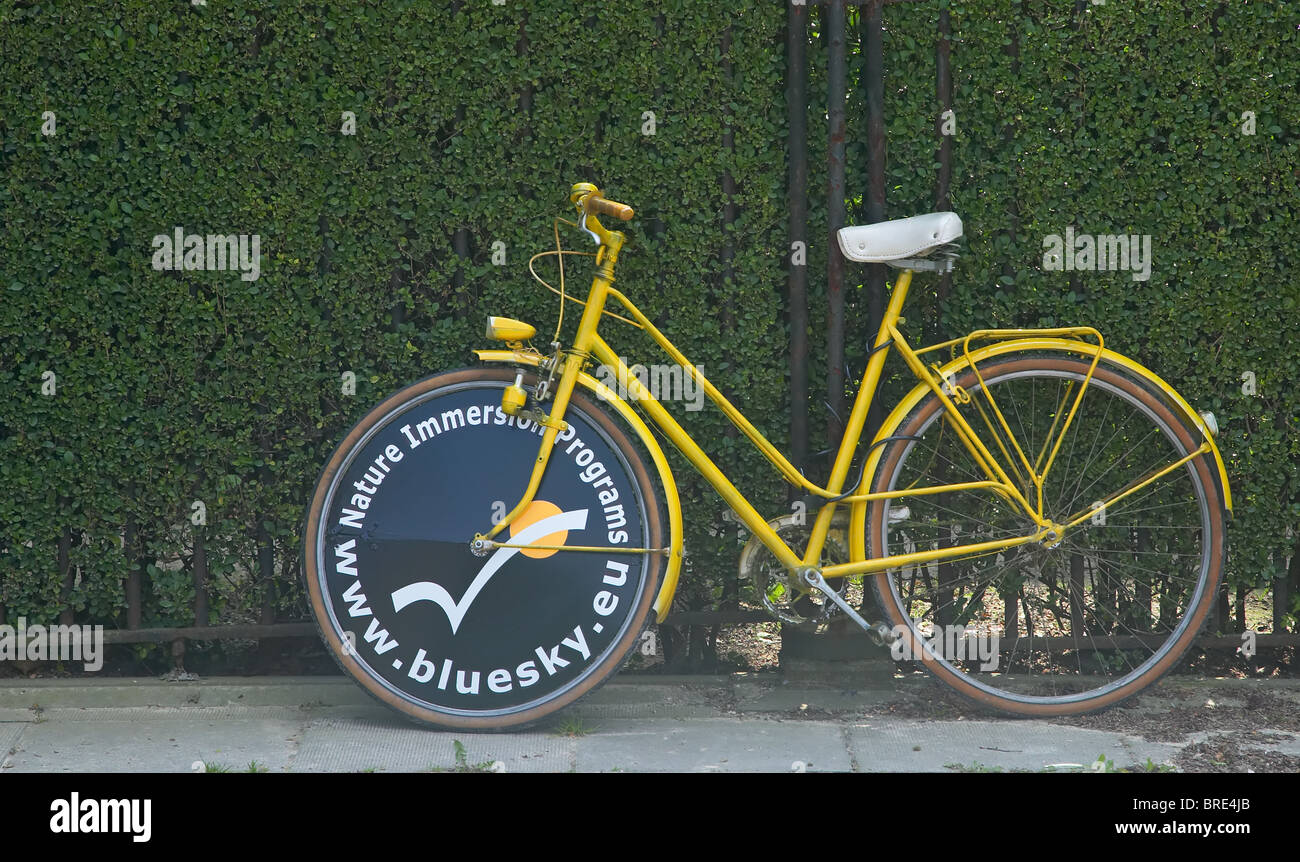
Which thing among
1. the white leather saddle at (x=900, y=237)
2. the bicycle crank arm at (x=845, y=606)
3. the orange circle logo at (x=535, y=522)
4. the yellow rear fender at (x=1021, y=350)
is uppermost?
the white leather saddle at (x=900, y=237)

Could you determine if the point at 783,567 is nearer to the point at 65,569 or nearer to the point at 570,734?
the point at 570,734

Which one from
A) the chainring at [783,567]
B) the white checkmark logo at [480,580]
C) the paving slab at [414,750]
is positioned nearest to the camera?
the paving slab at [414,750]

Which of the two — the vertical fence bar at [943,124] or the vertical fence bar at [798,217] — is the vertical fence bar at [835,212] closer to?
the vertical fence bar at [798,217]

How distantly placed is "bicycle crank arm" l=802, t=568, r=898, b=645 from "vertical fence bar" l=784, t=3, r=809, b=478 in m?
0.42

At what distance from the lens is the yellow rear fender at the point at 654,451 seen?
4449mm

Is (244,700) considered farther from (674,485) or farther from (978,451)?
(978,451)

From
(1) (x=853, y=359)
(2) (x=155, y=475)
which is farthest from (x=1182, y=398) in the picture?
(2) (x=155, y=475)

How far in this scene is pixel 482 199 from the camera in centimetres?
471

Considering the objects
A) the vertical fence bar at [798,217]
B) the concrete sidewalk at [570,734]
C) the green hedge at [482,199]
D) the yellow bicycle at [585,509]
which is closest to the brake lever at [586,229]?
the yellow bicycle at [585,509]

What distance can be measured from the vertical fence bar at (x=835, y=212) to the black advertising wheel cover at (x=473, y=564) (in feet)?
2.68

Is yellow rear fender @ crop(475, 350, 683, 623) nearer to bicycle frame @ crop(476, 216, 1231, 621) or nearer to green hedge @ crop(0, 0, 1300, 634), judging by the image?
bicycle frame @ crop(476, 216, 1231, 621)

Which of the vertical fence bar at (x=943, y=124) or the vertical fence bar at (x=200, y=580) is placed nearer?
the vertical fence bar at (x=943, y=124)

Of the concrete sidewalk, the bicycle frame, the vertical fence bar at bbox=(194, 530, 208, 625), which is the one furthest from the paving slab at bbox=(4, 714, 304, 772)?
the bicycle frame

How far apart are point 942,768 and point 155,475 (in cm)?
285
